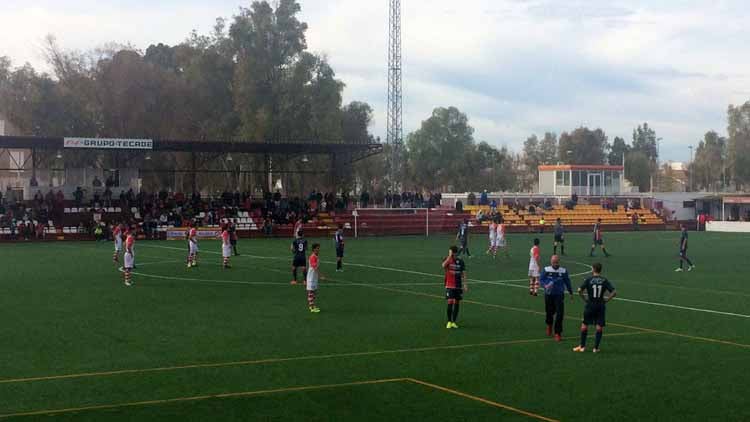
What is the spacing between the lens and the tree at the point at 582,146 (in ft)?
521

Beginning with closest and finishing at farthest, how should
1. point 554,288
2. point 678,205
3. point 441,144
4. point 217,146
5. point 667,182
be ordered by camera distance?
point 554,288, point 217,146, point 678,205, point 441,144, point 667,182

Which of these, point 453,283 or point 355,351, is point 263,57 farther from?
point 355,351

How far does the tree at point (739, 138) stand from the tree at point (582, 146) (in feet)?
98.4

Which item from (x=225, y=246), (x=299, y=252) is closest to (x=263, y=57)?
(x=225, y=246)

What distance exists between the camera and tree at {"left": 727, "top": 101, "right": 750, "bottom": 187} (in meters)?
131

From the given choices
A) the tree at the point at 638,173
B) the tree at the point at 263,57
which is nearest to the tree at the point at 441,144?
the tree at the point at 638,173

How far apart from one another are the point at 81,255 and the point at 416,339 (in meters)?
29.7

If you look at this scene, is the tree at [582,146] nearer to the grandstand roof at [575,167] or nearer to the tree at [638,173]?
the tree at [638,173]

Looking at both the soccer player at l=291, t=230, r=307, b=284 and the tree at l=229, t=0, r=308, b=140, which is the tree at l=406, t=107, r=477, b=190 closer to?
the tree at l=229, t=0, r=308, b=140

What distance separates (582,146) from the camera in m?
160

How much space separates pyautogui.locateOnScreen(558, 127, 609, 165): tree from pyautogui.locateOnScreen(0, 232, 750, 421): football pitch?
126136 mm

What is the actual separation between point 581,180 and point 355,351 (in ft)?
262

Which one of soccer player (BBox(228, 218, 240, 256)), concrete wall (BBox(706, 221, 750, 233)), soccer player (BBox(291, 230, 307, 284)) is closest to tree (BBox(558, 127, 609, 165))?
concrete wall (BBox(706, 221, 750, 233))

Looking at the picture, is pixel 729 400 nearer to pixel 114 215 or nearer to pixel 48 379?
pixel 48 379
